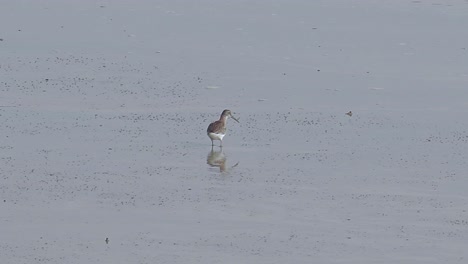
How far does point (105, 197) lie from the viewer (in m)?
11.1

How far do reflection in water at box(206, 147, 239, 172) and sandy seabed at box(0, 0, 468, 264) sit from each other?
0.03 m

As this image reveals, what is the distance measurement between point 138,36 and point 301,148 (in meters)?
8.63

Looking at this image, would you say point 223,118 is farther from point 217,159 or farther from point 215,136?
point 217,159

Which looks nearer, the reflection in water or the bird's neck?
the reflection in water

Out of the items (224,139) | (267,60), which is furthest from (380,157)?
(267,60)

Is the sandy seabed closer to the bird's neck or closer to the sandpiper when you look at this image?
the sandpiper

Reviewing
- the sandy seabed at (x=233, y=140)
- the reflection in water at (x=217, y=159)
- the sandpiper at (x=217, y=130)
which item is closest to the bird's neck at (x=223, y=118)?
the sandpiper at (x=217, y=130)

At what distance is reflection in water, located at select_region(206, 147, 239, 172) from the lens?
501 inches

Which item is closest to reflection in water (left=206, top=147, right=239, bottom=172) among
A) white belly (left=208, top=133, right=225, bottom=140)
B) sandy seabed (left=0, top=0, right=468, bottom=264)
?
sandy seabed (left=0, top=0, right=468, bottom=264)

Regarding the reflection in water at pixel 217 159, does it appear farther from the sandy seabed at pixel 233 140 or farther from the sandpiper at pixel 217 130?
the sandpiper at pixel 217 130

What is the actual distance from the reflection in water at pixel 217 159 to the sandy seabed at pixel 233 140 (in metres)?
0.03

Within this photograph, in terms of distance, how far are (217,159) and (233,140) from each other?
1108 millimetres

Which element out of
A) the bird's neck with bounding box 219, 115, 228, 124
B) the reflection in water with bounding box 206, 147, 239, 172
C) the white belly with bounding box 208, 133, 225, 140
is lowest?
the reflection in water with bounding box 206, 147, 239, 172

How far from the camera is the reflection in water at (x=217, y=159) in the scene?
12724 mm
